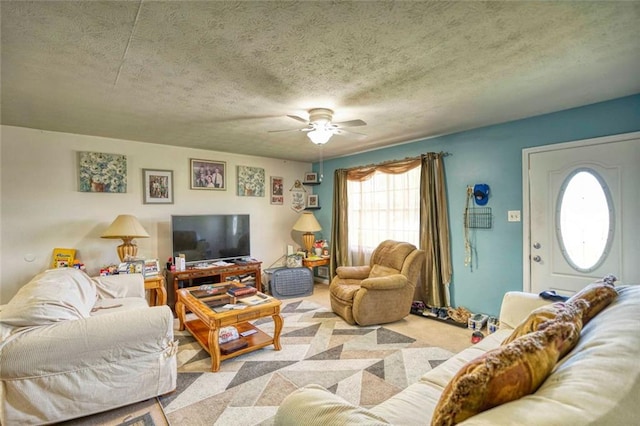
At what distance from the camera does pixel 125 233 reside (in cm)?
343

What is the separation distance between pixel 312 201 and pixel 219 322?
3.54m

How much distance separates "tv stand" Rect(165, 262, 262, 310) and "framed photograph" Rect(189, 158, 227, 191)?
125 centimetres

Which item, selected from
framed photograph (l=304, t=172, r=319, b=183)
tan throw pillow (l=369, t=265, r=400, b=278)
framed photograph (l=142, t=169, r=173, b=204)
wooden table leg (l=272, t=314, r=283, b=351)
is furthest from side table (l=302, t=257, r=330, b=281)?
framed photograph (l=142, t=169, r=173, b=204)

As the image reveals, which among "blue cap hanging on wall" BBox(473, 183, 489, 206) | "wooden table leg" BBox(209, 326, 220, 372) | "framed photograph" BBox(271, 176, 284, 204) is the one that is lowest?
"wooden table leg" BBox(209, 326, 220, 372)

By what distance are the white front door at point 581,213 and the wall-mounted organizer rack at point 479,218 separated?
1.22 ft

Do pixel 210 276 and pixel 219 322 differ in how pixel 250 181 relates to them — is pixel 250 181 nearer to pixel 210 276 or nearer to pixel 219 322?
pixel 210 276

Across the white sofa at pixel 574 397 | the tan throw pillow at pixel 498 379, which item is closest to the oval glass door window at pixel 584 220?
the white sofa at pixel 574 397

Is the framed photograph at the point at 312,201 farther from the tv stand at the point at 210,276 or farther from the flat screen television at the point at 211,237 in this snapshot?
the tv stand at the point at 210,276

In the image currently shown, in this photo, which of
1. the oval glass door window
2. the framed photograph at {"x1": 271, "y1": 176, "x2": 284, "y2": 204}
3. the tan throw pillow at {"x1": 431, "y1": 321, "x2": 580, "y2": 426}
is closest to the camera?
the tan throw pillow at {"x1": 431, "y1": 321, "x2": 580, "y2": 426}

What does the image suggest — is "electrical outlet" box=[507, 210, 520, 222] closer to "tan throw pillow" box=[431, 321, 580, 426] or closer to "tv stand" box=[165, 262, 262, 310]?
"tan throw pillow" box=[431, 321, 580, 426]

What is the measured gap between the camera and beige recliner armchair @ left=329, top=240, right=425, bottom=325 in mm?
3324

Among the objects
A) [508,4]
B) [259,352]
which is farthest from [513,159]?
[259,352]

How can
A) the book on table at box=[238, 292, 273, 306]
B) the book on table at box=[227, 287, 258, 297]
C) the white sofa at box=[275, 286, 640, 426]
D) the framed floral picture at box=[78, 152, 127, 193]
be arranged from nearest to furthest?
1. the white sofa at box=[275, 286, 640, 426]
2. the book on table at box=[238, 292, 273, 306]
3. the book on table at box=[227, 287, 258, 297]
4. the framed floral picture at box=[78, 152, 127, 193]

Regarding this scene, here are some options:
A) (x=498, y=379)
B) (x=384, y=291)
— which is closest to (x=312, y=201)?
(x=384, y=291)
